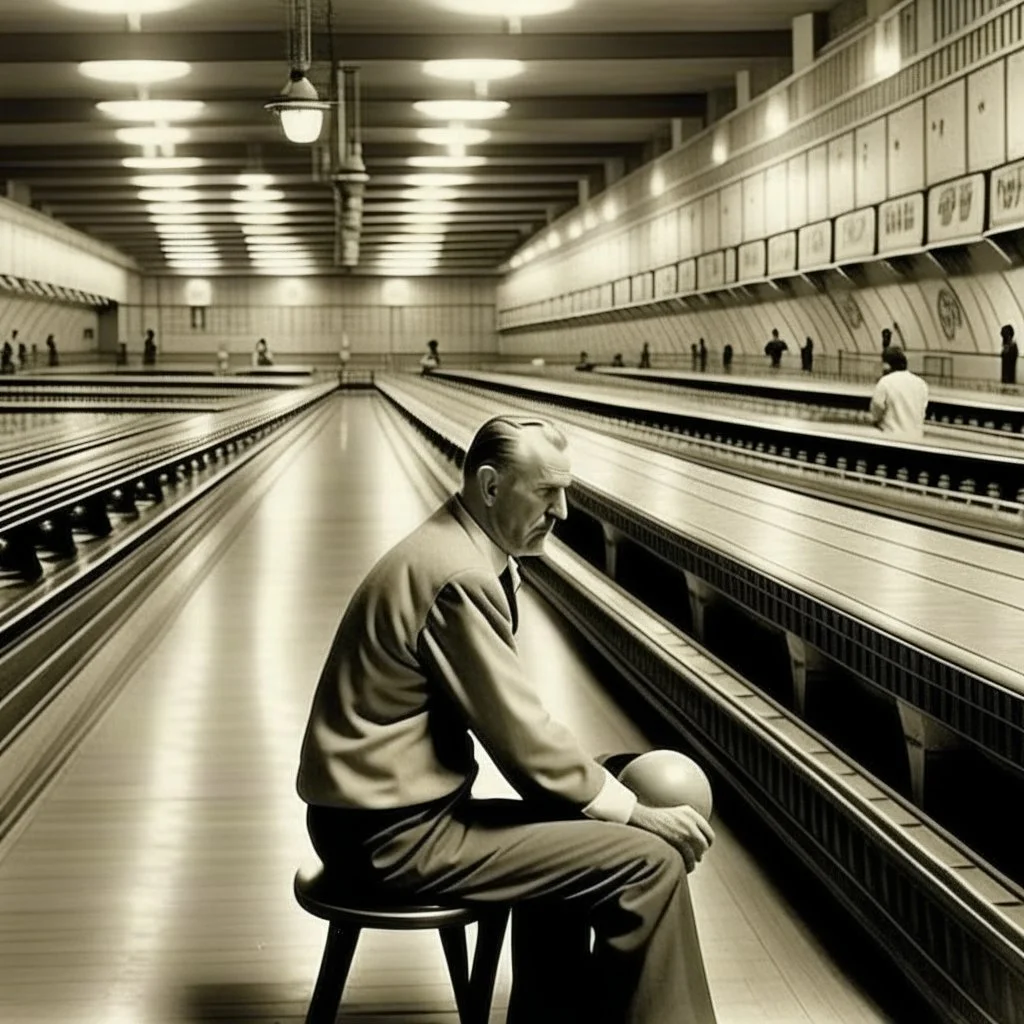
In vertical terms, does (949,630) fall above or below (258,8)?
below

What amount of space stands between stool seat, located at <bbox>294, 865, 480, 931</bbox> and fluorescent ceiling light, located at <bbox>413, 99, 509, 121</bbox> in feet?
75.0

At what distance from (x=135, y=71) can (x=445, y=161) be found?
34.0ft

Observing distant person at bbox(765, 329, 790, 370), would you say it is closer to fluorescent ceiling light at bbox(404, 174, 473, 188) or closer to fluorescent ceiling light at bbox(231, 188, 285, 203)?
fluorescent ceiling light at bbox(404, 174, 473, 188)

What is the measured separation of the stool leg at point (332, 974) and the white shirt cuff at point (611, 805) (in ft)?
1.42

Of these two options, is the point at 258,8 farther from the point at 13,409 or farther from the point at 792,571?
the point at 792,571

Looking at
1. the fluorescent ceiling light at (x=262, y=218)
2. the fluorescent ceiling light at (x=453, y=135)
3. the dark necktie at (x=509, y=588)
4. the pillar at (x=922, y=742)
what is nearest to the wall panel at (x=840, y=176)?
the fluorescent ceiling light at (x=453, y=135)

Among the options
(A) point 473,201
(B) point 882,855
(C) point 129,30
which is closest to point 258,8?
(C) point 129,30

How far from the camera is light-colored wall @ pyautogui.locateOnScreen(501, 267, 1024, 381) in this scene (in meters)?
15.0

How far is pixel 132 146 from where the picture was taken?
29969mm

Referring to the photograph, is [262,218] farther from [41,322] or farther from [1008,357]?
[1008,357]

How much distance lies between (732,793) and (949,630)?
1.53m

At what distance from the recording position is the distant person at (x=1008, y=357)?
13672 millimetres

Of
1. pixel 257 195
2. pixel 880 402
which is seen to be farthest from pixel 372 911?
pixel 257 195

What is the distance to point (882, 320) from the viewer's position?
714 inches
